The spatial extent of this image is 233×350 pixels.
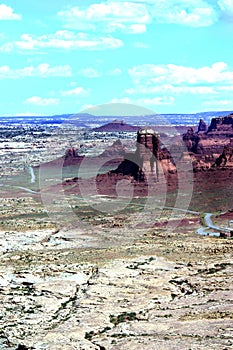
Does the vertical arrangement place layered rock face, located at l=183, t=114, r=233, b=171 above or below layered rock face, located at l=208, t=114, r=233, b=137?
below

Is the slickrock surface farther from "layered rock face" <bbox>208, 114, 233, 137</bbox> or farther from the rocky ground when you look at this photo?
"layered rock face" <bbox>208, 114, 233, 137</bbox>

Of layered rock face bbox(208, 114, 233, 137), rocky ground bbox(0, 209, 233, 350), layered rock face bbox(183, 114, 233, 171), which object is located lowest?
rocky ground bbox(0, 209, 233, 350)

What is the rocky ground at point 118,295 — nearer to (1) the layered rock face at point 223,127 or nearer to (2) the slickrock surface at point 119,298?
(2) the slickrock surface at point 119,298

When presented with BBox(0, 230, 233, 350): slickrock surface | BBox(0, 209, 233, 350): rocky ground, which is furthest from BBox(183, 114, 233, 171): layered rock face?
BBox(0, 230, 233, 350): slickrock surface

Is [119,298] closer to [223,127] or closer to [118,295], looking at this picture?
[118,295]

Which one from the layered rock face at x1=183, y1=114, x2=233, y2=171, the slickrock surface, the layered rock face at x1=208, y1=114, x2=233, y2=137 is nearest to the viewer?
the slickrock surface

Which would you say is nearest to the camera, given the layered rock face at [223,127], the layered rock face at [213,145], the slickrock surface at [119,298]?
the slickrock surface at [119,298]

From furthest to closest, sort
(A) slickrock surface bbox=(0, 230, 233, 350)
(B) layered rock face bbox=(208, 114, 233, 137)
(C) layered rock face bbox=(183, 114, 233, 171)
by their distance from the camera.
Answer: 1. (B) layered rock face bbox=(208, 114, 233, 137)
2. (C) layered rock face bbox=(183, 114, 233, 171)
3. (A) slickrock surface bbox=(0, 230, 233, 350)

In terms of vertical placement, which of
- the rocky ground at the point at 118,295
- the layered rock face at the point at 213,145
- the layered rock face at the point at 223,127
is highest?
the layered rock face at the point at 223,127

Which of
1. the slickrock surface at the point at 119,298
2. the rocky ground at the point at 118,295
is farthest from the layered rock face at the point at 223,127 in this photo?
A: the slickrock surface at the point at 119,298

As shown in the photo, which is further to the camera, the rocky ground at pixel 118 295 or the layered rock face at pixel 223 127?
the layered rock face at pixel 223 127
